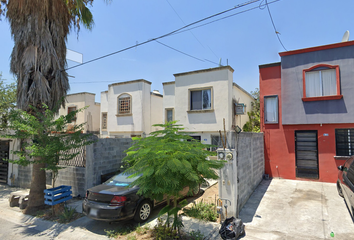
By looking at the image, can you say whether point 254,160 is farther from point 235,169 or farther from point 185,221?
point 185,221

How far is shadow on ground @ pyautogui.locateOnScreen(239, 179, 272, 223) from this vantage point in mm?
5996

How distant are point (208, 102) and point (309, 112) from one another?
5.45 m

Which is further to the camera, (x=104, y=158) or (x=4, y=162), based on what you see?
(x=4, y=162)

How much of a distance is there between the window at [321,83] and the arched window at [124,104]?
11.8 m

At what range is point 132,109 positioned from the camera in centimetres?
1619

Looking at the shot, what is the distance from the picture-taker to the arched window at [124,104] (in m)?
16.4

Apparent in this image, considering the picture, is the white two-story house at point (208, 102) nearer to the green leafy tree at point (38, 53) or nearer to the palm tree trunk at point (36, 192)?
the green leafy tree at point (38, 53)

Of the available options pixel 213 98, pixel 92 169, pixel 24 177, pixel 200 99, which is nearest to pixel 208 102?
pixel 213 98

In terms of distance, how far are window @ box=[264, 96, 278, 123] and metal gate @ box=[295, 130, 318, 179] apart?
1322 mm

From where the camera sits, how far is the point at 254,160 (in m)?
8.56

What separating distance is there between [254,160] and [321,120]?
413 cm

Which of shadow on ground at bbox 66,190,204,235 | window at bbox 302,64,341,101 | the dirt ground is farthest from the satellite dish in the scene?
shadow on ground at bbox 66,190,204,235

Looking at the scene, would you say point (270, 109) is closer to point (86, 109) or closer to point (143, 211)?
point (143, 211)

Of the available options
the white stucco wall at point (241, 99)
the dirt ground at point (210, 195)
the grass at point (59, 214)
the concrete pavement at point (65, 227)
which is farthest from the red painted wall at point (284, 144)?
the grass at point (59, 214)
